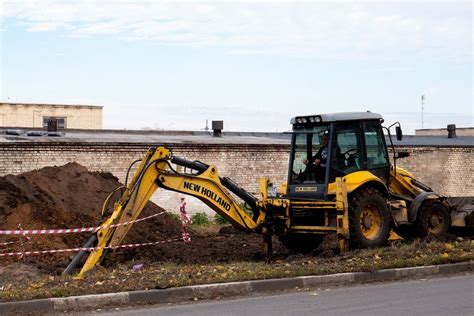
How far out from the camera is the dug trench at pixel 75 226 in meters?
16.0

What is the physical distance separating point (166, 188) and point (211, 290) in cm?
373

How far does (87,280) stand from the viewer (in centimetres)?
1214

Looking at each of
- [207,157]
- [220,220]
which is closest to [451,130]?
[207,157]

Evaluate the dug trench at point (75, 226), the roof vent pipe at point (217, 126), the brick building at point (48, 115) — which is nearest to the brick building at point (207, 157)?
the dug trench at point (75, 226)

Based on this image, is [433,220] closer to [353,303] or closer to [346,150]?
[346,150]

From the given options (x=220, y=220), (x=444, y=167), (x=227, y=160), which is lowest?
(x=220, y=220)

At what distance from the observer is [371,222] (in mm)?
15758

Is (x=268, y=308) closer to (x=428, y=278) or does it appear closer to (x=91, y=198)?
(x=428, y=278)

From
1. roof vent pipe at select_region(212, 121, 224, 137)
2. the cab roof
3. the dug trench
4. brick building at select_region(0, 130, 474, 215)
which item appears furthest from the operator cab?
roof vent pipe at select_region(212, 121, 224, 137)

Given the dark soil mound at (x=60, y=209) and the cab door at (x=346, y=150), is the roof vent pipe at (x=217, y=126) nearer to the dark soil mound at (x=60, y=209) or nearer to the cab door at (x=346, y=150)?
the dark soil mound at (x=60, y=209)

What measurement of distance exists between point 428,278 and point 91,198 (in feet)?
32.7

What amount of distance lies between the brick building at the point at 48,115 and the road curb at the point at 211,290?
3845cm

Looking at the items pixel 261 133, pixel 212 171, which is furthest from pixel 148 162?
pixel 261 133

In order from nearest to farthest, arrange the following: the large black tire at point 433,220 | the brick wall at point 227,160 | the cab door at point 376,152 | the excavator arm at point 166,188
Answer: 1. the excavator arm at point 166,188
2. the cab door at point 376,152
3. the large black tire at point 433,220
4. the brick wall at point 227,160
